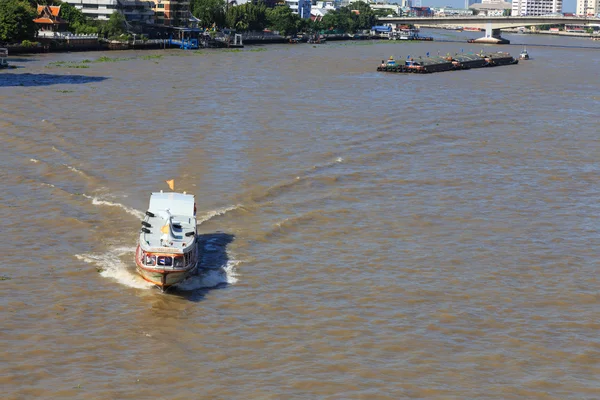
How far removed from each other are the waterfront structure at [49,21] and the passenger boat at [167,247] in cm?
7675

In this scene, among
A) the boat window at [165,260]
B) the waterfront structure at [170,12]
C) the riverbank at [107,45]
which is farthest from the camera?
the waterfront structure at [170,12]

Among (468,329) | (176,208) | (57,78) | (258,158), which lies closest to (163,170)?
(258,158)

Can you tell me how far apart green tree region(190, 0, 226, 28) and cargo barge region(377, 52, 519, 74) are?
4373 centimetres

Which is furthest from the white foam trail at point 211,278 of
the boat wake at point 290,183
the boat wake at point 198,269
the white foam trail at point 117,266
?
the boat wake at point 290,183

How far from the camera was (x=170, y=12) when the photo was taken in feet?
389

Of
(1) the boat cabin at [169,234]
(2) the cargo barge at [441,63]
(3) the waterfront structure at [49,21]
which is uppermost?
(3) the waterfront structure at [49,21]

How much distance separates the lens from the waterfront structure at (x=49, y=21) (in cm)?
9381

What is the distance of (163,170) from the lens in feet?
98.3

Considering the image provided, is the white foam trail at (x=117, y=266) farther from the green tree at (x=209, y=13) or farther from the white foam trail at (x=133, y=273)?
the green tree at (x=209, y=13)

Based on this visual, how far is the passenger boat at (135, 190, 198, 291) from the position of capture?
746 inches

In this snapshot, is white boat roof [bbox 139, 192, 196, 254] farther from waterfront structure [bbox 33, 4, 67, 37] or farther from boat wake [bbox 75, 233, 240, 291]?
waterfront structure [bbox 33, 4, 67, 37]

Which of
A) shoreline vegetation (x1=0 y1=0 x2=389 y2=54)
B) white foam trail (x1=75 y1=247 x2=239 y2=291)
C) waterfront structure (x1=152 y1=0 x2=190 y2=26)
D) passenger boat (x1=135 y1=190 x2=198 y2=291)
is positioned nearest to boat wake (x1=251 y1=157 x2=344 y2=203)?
white foam trail (x1=75 y1=247 x2=239 y2=291)

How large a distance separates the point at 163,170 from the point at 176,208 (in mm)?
8984

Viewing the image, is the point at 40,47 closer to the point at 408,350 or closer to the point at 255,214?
the point at 255,214
